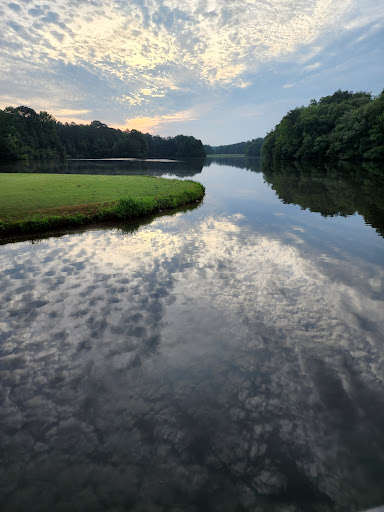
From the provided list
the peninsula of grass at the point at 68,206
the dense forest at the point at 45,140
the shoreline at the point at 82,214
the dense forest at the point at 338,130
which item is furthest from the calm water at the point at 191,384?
the dense forest at the point at 45,140

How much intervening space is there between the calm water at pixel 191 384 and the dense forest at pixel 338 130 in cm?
7644

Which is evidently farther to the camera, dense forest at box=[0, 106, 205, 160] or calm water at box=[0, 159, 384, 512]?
dense forest at box=[0, 106, 205, 160]

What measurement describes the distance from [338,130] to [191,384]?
9951cm

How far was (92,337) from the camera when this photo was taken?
319 inches

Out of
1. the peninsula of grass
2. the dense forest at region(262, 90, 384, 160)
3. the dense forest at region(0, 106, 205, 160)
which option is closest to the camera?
the peninsula of grass

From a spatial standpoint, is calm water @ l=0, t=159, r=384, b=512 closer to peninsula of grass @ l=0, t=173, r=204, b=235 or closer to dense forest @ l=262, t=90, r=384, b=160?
peninsula of grass @ l=0, t=173, r=204, b=235

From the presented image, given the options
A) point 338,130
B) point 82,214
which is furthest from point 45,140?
point 82,214

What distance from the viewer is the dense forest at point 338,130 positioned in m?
71.3

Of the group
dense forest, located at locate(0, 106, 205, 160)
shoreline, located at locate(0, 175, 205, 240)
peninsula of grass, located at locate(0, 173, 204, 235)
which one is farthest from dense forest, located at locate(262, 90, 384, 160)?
dense forest, located at locate(0, 106, 205, 160)

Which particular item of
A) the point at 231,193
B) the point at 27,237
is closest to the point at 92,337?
the point at 27,237

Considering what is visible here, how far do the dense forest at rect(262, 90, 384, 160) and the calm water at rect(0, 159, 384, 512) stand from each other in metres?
76.4

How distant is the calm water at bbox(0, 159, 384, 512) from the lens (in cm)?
442

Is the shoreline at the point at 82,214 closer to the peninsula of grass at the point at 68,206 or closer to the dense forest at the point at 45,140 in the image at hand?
the peninsula of grass at the point at 68,206

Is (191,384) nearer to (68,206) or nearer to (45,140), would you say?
(68,206)
